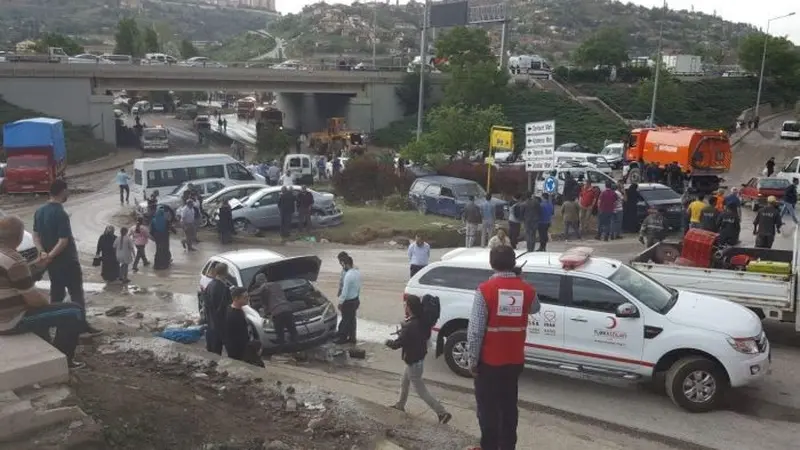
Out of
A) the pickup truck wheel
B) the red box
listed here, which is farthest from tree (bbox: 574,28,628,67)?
the pickup truck wheel

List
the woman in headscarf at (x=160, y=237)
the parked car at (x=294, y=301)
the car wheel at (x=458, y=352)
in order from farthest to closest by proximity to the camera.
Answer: the woman in headscarf at (x=160, y=237), the parked car at (x=294, y=301), the car wheel at (x=458, y=352)

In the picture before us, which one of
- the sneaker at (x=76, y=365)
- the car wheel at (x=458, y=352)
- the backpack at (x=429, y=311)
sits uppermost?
the backpack at (x=429, y=311)

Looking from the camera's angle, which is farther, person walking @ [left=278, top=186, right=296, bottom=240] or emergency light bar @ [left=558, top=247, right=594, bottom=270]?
person walking @ [left=278, top=186, right=296, bottom=240]

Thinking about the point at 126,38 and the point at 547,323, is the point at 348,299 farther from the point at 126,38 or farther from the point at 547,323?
the point at 126,38

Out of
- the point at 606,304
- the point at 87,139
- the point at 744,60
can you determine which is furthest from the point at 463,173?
the point at 744,60

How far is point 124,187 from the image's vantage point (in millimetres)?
31031

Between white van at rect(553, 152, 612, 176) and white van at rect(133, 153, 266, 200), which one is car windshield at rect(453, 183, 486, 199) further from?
white van at rect(553, 152, 612, 176)

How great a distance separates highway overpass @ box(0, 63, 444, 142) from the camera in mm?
50844

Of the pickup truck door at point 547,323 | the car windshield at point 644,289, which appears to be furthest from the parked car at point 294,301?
Result: the car windshield at point 644,289

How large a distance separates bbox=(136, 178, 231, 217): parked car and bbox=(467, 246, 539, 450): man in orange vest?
795 inches

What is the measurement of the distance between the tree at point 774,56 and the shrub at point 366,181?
55.4 metres

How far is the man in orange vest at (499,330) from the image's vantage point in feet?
19.1

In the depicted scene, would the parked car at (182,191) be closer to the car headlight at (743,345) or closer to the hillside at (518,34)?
the car headlight at (743,345)

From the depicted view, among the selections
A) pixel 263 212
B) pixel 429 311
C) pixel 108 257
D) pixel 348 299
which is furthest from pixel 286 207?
pixel 429 311
